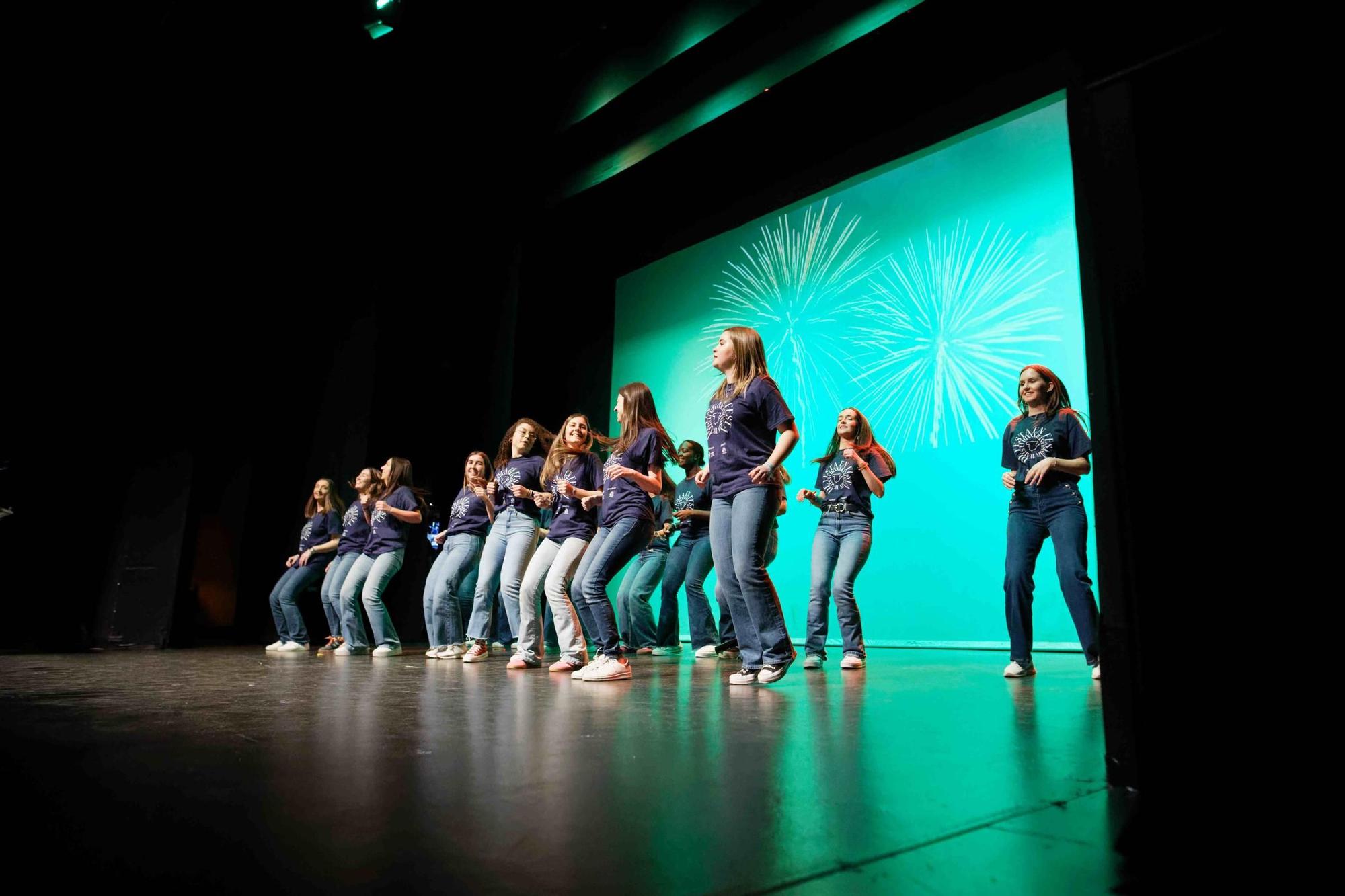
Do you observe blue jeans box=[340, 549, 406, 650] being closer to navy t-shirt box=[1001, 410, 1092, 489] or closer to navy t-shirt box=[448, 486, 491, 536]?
navy t-shirt box=[448, 486, 491, 536]

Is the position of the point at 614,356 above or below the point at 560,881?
above

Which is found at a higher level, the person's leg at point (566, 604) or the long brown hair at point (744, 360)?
the long brown hair at point (744, 360)

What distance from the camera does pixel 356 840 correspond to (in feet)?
3.50

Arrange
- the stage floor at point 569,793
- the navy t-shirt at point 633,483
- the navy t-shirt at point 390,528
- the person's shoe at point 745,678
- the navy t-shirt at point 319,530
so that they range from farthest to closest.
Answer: the navy t-shirt at point 319,530 < the navy t-shirt at point 390,528 < the navy t-shirt at point 633,483 < the person's shoe at point 745,678 < the stage floor at point 569,793

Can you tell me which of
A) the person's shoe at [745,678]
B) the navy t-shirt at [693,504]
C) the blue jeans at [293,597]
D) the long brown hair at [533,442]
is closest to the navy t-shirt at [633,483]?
the person's shoe at [745,678]

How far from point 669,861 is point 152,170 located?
7.91 metres

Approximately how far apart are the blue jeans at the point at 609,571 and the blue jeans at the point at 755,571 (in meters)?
0.63

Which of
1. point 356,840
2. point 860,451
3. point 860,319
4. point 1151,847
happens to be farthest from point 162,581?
point 1151,847

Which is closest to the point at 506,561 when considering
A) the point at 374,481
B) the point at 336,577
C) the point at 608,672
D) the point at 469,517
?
the point at 469,517

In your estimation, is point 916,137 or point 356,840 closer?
point 356,840

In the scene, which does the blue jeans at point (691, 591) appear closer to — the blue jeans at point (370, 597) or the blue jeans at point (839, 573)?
the blue jeans at point (839, 573)

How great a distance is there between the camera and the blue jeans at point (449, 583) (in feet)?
18.2

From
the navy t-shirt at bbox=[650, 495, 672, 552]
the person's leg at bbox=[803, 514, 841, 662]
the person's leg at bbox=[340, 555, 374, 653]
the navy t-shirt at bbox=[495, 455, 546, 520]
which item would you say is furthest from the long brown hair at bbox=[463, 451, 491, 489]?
the person's leg at bbox=[803, 514, 841, 662]

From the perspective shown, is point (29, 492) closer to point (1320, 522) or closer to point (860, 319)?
point (860, 319)
